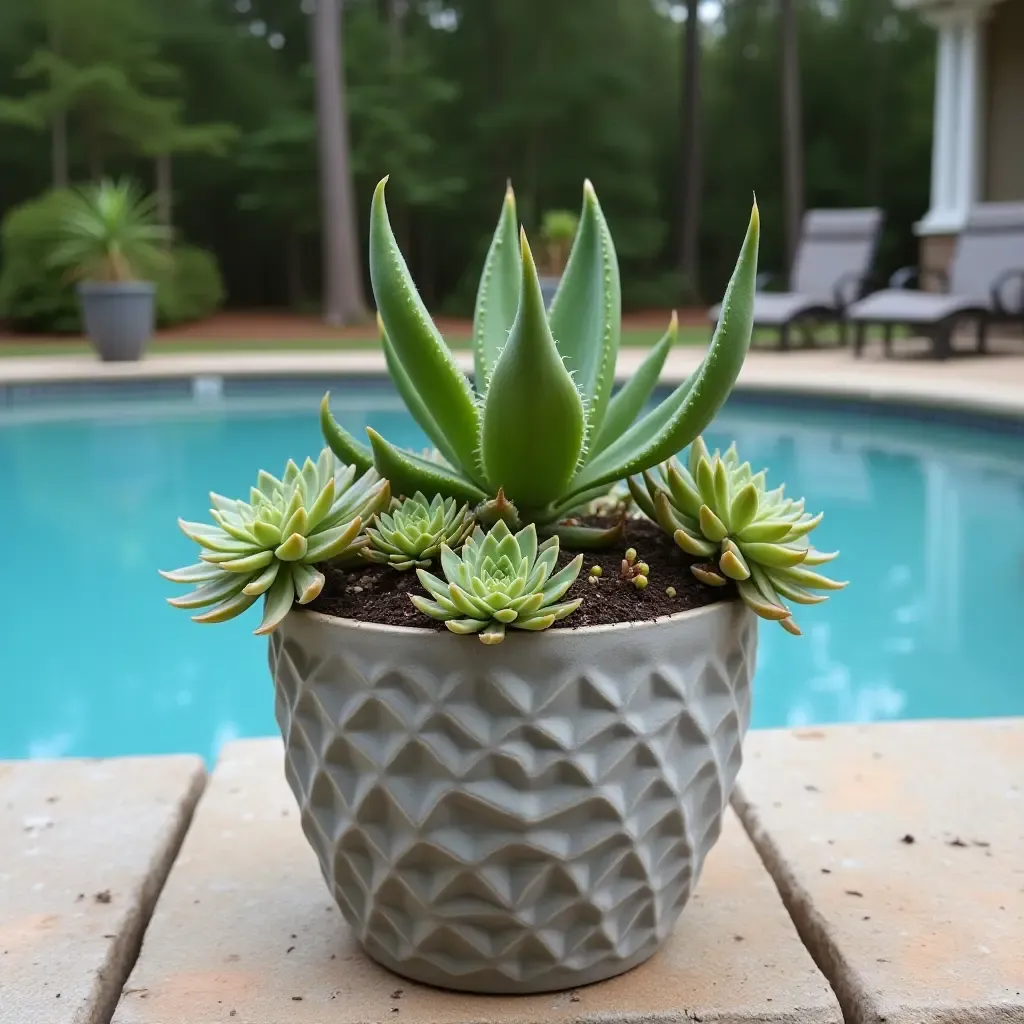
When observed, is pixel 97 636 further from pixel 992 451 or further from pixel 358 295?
pixel 358 295

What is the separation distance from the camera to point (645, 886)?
1.10 meters

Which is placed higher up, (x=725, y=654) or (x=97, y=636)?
(x=725, y=654)

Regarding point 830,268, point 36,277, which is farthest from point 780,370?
point 36,277

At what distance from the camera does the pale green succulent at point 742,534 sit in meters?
1.09

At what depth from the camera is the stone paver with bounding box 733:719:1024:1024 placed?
1.14 metres

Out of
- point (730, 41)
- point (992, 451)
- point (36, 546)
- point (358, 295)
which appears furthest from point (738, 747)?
point (730, 41)

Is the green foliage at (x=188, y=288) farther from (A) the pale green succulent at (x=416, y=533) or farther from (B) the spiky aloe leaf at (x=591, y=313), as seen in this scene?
(A) the pale green succulent at (x=416, y=533)

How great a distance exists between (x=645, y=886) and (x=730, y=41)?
22360 millimetres

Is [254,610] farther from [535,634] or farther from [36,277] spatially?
[36,277]

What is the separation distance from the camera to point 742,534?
44.1 inches

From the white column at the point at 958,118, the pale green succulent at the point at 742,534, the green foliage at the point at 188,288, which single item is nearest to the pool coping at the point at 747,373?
the white column at the point at 958,118

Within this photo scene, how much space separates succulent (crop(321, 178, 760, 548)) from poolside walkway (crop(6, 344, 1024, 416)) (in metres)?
5.00

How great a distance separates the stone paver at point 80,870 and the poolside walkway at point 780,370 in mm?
4905

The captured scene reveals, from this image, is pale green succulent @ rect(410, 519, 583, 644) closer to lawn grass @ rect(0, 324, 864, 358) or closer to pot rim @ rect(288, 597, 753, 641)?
pot rim @ rect(288, 597, 753, 641)
